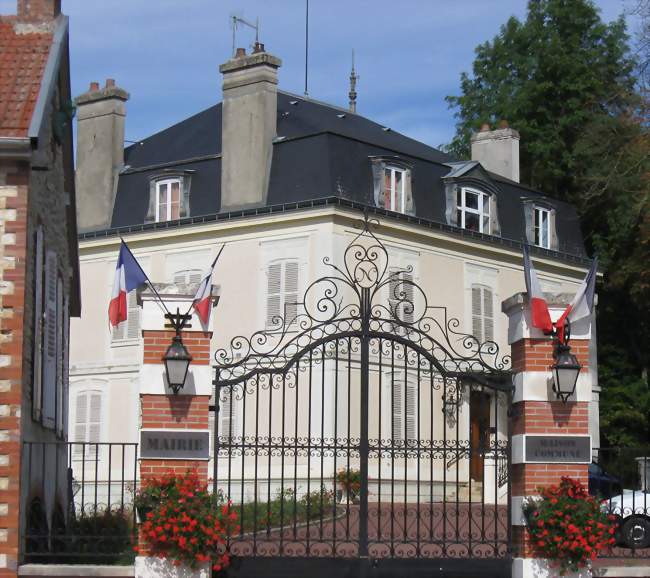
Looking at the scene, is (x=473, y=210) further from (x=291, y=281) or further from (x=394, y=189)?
(x=291, y=281)

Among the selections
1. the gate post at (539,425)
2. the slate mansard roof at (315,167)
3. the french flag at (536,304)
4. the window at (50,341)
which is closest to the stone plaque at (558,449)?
the gate post at (539,425)

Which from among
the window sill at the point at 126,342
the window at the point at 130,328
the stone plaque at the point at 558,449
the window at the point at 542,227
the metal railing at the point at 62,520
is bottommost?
the metal railing at the point at 62,520

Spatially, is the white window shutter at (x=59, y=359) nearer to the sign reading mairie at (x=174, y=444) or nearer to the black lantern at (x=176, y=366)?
the sign reading mairie at (x=174, y=444)

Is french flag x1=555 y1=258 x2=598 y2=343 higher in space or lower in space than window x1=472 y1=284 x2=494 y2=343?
lower

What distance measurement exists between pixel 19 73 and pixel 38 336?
9.07 ft

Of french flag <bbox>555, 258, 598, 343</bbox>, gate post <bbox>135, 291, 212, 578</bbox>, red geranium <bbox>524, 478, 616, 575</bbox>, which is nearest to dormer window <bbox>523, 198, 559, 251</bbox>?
french flag <bbox>555, 258, 598, 343</bbox>

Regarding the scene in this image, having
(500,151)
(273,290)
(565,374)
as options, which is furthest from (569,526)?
(500,151)

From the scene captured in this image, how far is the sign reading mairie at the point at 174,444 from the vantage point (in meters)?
13.0

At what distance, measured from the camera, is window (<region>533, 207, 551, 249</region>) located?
3509cm

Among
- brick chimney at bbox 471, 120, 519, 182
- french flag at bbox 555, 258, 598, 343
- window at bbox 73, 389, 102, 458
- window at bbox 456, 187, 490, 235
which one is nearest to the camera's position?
french flag at bbox 555, 258, 598, 343

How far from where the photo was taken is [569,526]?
516 inches

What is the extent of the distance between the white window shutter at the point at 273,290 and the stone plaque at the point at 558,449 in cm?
1643

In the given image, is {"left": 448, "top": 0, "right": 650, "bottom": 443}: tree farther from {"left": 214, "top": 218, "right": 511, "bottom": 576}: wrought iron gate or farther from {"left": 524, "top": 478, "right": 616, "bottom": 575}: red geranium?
{"left": 524, "top": 478, "right": 616, "bottom": 575}: red geranium

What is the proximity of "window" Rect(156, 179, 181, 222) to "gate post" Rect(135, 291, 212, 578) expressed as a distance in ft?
62.2
